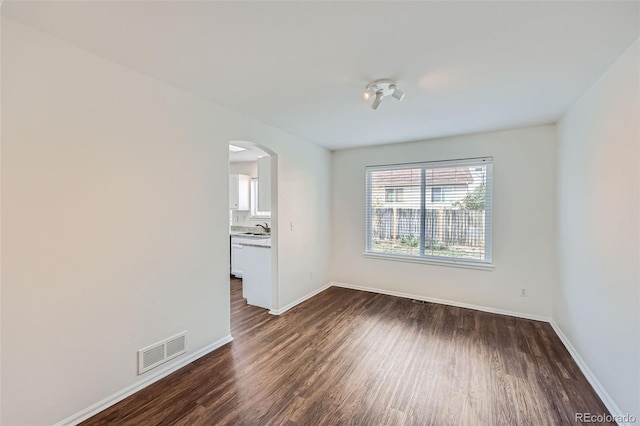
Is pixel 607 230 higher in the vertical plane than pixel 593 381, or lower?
higher

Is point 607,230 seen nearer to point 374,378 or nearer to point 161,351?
point 374,378

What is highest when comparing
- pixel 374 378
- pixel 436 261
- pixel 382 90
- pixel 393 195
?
pixel 382 90

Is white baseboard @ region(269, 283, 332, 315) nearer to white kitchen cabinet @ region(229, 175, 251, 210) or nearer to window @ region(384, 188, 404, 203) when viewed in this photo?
window @ region(384, 188, 404, 203)

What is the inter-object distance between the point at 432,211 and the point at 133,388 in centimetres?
401

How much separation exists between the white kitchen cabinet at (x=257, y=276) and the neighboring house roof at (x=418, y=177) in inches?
87.8

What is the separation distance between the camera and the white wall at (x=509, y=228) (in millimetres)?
3371

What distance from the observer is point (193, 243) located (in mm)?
2518

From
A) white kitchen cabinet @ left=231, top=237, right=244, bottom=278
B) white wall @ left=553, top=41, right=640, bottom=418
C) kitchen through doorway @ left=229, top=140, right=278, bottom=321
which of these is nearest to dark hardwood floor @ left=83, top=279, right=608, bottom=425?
white wall @ left=553, top=41, right=640, bottom=418

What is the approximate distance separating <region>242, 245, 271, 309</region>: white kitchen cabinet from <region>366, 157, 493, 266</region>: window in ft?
6.00

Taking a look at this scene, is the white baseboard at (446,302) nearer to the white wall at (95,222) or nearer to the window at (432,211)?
the window at (432,211)

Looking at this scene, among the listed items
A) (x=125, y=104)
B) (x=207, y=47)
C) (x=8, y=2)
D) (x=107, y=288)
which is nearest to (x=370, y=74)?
(x=207, y=47)

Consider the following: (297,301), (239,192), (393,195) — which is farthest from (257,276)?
(239,192)

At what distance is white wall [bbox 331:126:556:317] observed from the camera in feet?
11.1

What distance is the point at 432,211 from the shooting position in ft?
13.4
